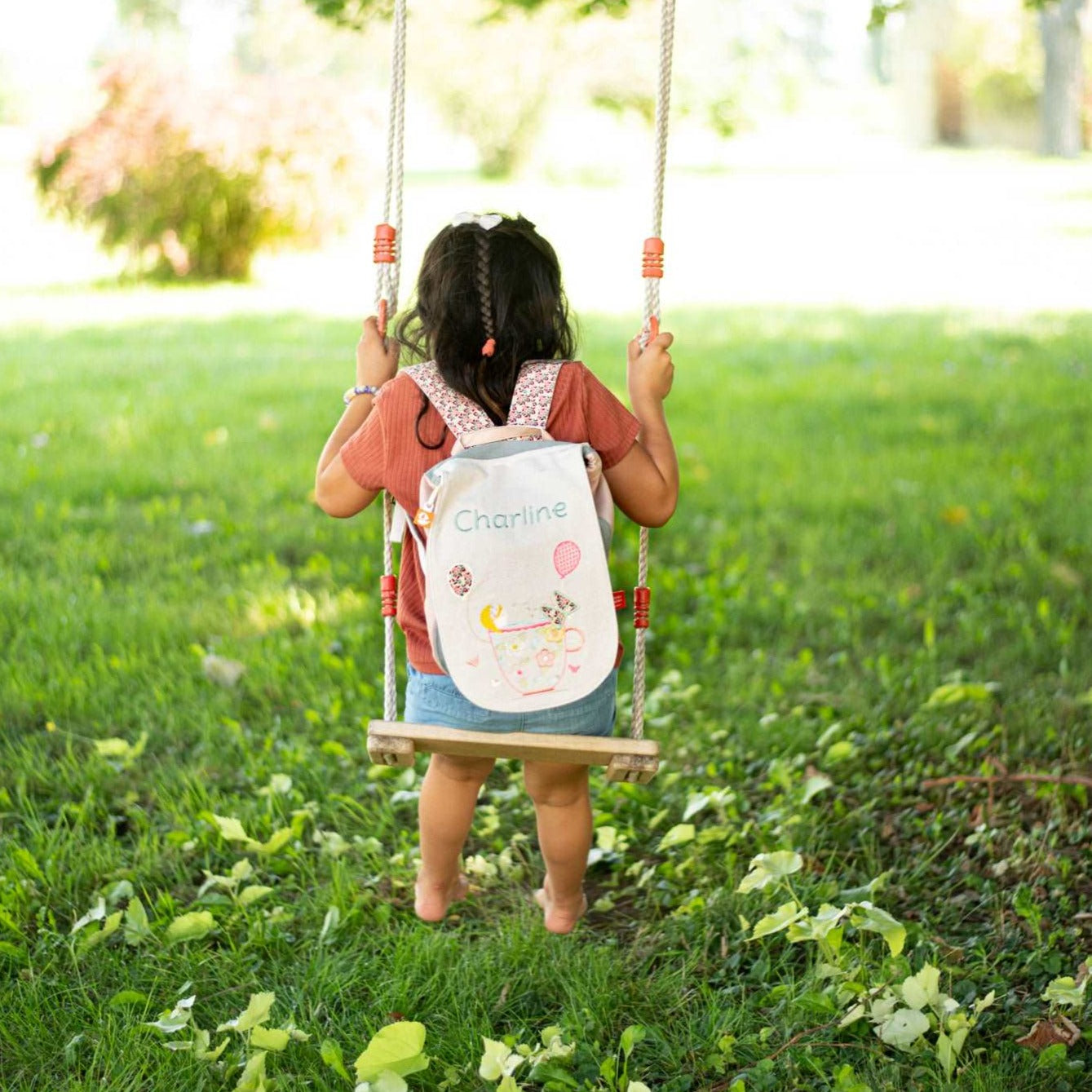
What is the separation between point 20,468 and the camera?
5453 mm

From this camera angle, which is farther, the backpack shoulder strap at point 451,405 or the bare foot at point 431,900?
the bare foot at point 431,900

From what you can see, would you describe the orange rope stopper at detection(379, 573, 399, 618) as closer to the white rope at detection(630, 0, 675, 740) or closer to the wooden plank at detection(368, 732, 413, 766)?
the wooden plank at detection(368, 732, 413, 766)

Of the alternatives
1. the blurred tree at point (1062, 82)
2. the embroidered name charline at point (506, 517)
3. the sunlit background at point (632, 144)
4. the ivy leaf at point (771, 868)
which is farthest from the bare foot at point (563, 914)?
the blurred tree at point (1062, 82)

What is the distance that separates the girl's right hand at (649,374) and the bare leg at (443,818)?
2.57 feet

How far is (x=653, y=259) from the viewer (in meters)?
2.45

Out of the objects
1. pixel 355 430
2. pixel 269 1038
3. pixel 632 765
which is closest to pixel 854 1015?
pixel 632 765

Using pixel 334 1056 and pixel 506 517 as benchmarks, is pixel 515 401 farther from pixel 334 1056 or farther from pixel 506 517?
pixel 334 1056

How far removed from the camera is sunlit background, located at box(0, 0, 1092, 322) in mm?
12078

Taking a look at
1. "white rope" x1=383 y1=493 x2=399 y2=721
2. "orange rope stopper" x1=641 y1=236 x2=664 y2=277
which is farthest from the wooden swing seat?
"orange rope stopper" x1=641 y1=236 x2=664 y2=277

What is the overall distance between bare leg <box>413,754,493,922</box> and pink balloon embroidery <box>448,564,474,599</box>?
539 millimetres

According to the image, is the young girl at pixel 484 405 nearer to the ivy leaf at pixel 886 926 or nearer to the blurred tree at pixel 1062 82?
the ivy leaf at pixel 886 926

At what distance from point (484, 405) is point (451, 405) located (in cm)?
8

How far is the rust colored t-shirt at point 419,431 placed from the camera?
232 centimetres

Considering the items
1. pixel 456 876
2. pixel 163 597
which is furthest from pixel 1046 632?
pixel 163 597
